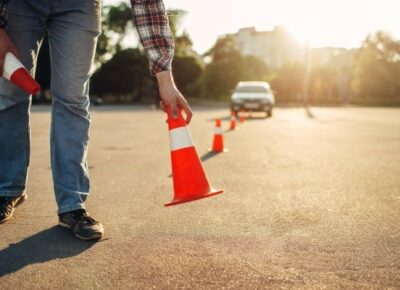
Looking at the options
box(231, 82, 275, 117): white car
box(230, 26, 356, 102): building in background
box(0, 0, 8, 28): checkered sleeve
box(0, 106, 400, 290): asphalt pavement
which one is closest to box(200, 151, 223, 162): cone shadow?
box(0, 106, 400, 290): asphalt pavement

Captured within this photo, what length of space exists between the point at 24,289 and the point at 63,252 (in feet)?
1.74

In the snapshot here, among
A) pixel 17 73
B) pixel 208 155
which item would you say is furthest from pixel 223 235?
pixel 208 155

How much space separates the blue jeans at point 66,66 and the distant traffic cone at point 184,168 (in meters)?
0.53

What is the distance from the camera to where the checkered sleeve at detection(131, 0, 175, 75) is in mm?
3033

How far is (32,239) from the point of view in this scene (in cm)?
288

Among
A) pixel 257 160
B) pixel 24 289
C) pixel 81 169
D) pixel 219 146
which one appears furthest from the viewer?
pixel 219 146

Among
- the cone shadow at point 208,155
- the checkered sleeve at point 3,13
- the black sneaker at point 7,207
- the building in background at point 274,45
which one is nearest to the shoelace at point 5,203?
the black sneaker at point 7,207

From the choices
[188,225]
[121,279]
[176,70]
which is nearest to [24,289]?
[121,279]

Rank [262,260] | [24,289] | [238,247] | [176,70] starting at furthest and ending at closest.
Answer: [176,70] < [238,247] < [262,260] < [24,289]

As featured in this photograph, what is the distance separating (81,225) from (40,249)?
278mm

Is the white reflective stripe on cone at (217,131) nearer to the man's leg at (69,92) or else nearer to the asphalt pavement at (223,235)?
the asphalt pavement at (223,235)

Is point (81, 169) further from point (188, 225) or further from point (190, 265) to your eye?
point (190, 265)

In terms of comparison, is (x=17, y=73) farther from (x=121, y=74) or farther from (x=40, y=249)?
(x=121, y=74)

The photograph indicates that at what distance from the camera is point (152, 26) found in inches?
120
